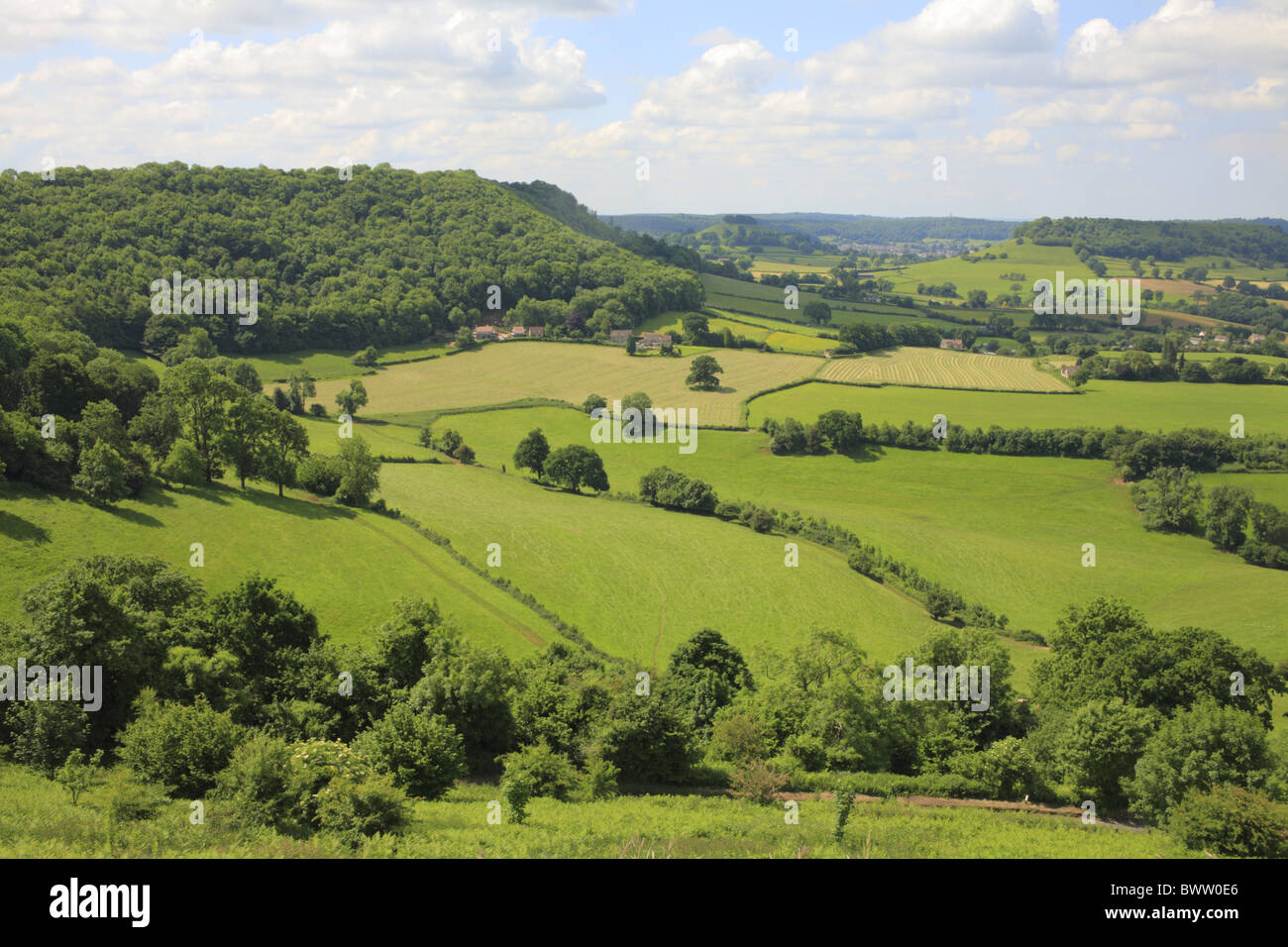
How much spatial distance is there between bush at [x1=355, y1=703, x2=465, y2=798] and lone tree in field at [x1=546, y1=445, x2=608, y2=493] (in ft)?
183

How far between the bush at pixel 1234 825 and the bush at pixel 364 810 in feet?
76.4

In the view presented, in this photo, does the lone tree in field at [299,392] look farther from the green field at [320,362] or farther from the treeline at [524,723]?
the treeline at [524,723]

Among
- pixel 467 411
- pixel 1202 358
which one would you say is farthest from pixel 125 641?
pixel 1202 358

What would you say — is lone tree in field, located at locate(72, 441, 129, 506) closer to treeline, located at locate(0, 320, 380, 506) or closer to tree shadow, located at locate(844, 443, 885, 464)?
treeline, located at locate(0, 320, 380, 506)

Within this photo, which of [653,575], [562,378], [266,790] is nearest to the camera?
[266,790]

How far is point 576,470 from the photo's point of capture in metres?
85.6

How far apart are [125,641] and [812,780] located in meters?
26.8

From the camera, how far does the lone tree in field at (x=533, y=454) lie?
294 feet

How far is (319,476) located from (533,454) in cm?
2710

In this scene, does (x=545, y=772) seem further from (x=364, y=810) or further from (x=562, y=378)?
(x=562, y=378)

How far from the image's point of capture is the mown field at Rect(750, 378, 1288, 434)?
109188mm

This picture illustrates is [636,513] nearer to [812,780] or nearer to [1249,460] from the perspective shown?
[812,780]

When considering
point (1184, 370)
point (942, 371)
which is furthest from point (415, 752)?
point (1184, 370)

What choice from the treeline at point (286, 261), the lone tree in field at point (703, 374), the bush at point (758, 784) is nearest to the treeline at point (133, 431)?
the treeline at point (286, 261)
